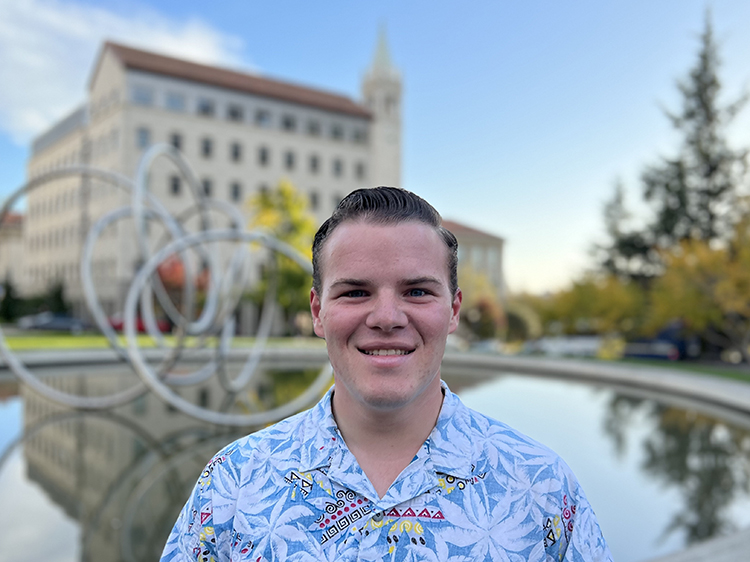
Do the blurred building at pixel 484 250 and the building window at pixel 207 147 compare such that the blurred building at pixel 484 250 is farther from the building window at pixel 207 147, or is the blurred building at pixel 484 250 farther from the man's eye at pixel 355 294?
the man's eye at pixel 355 294

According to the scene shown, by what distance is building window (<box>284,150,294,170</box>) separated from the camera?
2245 inches

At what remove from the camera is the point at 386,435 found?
6.11 feet

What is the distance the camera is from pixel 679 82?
118 feet

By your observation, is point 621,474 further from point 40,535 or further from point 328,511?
point 328,511

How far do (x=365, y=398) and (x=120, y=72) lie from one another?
178 ft

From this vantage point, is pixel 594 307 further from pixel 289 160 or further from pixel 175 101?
pixel 175 101

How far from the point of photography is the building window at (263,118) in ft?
184

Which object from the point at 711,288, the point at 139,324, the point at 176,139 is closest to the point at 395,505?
the point at 711,288

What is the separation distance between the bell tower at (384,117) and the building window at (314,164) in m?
5.50

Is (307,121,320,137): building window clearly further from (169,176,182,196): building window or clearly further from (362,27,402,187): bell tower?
(169,176,182,196): building window

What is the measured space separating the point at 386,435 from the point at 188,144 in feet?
177

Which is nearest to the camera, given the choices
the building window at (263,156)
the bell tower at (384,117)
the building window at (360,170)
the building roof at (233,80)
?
the building roof at (233,80)

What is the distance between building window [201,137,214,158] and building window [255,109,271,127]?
4.78 m

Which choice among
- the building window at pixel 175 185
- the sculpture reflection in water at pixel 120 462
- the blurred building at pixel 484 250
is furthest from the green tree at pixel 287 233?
the blurred building at pixel 484 250
